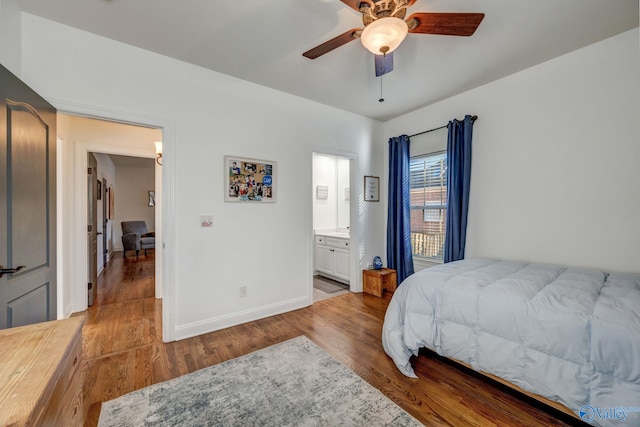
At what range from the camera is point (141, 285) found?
13.9 feet

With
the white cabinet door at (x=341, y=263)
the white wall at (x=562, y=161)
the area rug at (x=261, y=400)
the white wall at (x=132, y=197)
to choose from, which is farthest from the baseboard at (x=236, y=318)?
the white wall at (x=132, y=197)

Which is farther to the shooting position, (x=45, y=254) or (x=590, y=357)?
(x=45, y=254)

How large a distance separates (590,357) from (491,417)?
626mm

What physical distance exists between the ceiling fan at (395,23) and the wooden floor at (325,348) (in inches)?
87.0

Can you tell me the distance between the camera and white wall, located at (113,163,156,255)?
25.5 ft

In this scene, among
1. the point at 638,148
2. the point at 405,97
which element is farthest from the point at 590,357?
the point at 405,97

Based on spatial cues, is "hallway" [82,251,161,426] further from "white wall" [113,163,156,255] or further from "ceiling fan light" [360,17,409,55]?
"white wall" [113,163,156,255]

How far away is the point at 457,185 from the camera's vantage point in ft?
10.2

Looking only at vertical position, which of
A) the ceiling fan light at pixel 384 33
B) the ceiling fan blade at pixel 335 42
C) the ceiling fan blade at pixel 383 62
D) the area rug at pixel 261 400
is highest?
the ceiling fan blade at pixel 335 42

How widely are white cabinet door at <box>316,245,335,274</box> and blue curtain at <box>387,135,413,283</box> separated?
38.5 inches

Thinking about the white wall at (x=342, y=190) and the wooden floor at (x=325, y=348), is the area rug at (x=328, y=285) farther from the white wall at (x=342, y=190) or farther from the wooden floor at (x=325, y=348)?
the white wall at (x=342, y=190)

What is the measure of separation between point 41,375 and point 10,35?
2.24m

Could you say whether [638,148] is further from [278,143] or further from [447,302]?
[278,143]

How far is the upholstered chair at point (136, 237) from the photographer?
6508 millimetres
